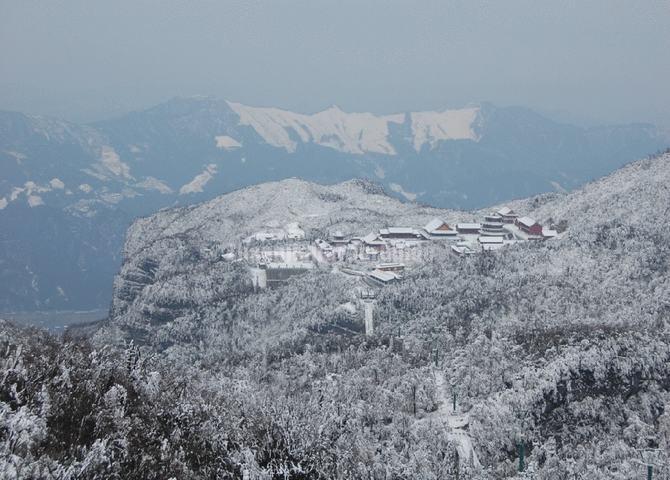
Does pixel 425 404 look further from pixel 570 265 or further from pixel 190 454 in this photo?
pixel 570 265

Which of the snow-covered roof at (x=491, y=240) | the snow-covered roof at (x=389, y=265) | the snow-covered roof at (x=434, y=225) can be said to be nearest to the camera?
the snow-covered roof at (x=389, y=265)

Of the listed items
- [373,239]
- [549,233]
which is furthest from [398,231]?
[549,233]

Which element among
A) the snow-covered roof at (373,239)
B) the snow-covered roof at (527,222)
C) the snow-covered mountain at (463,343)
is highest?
the snow-covered roof at (527,222)

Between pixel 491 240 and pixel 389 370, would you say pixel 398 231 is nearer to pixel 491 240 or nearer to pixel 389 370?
pixel 491 240

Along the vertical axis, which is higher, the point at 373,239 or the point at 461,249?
the point at 373,239

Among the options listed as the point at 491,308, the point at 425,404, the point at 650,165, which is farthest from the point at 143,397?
the point at 650,165

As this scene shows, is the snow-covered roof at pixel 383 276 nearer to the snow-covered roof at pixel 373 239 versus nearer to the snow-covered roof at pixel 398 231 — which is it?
the snow-covered roof at pixel 373 239

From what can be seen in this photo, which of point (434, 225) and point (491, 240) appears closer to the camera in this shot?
point (491, 240)

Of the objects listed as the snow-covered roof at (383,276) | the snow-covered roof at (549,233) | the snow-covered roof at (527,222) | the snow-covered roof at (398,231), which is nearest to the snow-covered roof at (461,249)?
the snow-covered roof at (398,231)
